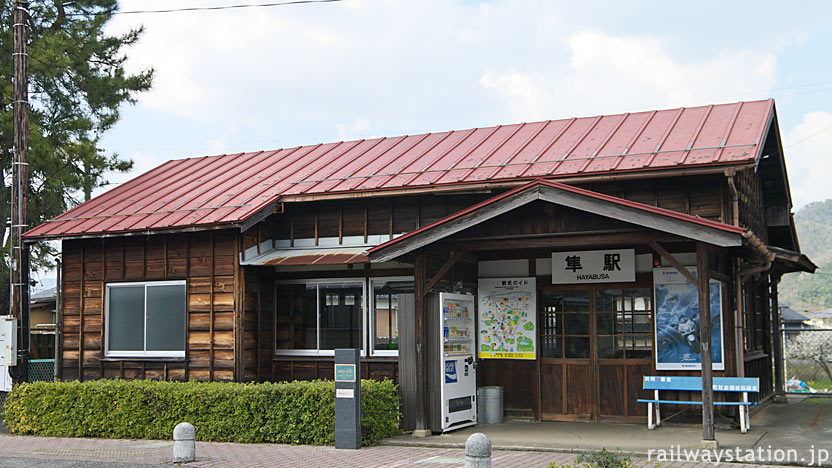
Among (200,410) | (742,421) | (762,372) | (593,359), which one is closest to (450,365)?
(593,359)

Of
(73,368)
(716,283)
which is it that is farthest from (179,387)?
(716,283)

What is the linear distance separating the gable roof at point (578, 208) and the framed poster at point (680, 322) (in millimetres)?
2298

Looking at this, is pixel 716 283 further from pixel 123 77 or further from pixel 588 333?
pixel 123 77

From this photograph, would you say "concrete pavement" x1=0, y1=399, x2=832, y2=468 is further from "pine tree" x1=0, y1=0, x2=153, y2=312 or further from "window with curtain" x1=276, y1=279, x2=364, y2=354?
"pine tree" x1=0, y1=0, x2=153, y2=312

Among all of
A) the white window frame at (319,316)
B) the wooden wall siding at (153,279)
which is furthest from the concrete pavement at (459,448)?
the white window frame at (319,316)

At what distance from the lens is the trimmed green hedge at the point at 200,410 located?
12.4 metres

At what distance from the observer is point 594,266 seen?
13695mm

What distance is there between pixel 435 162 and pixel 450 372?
4.15 metres

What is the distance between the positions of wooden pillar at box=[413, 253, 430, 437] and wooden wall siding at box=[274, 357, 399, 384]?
66.1 inches

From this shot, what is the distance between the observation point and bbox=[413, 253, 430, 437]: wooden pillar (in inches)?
497

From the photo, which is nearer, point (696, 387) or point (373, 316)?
point (696, 387)

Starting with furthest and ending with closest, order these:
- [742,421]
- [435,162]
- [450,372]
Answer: [435,162]
[450,372]
[742,421]

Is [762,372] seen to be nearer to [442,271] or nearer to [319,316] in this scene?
[442,271]

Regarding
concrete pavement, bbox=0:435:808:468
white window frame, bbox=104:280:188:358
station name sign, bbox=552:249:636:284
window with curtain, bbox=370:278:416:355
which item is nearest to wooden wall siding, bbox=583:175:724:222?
station name sign, bbox=552:249:636:284
